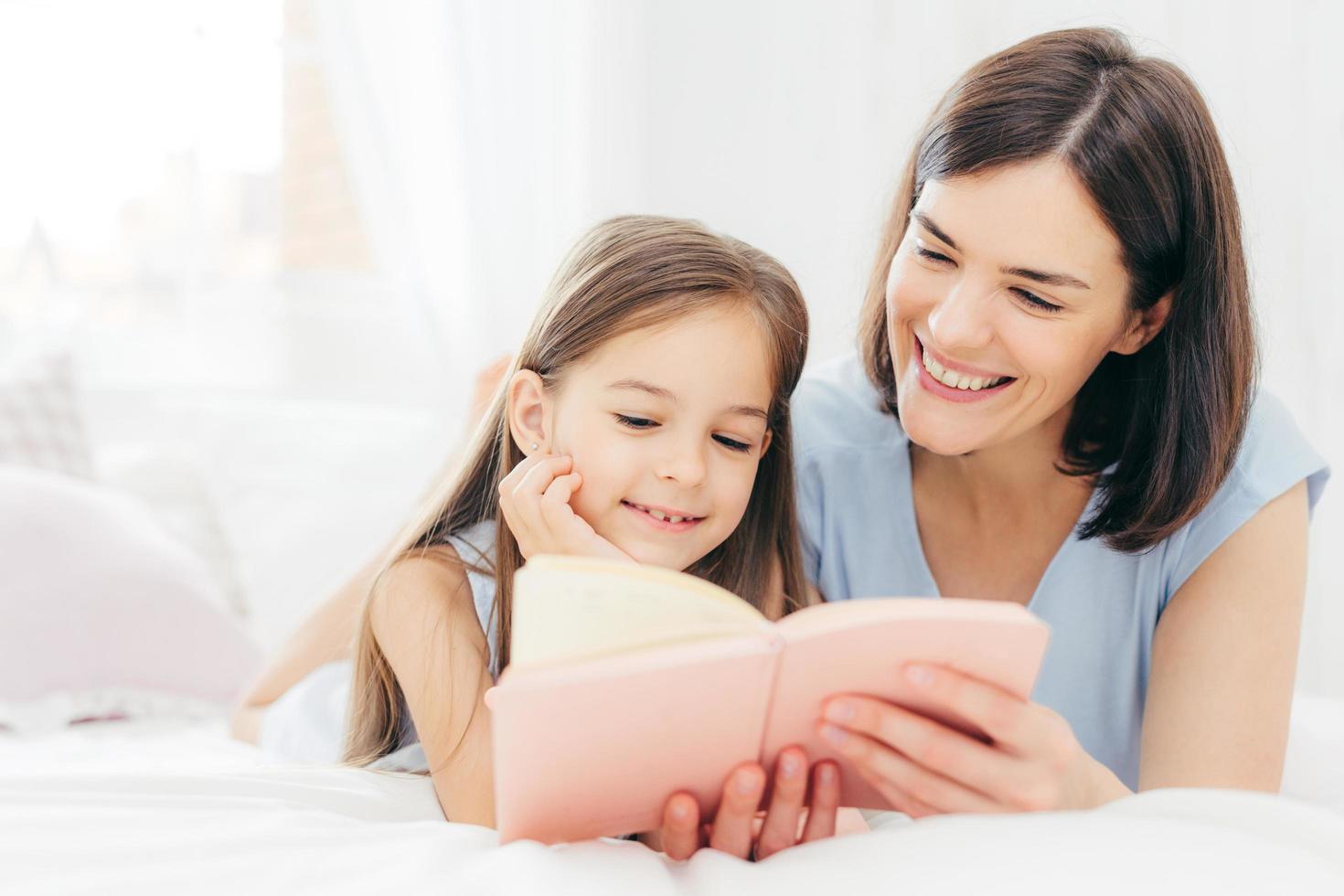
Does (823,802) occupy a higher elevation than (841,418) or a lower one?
lower

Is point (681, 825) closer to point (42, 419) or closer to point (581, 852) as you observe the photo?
point (581, 852)

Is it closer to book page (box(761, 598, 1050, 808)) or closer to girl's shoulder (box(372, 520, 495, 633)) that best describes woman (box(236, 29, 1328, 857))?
book page (box(761, 598, 1050, 808))

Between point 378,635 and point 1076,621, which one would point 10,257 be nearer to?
point 378,635

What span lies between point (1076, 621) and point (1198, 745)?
0.27m

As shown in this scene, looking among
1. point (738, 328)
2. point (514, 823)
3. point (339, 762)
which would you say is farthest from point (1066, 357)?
point (339, 762)

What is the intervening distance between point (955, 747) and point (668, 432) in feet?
1.64

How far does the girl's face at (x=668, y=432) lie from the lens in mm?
1297

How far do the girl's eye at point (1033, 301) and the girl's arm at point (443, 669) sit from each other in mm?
679

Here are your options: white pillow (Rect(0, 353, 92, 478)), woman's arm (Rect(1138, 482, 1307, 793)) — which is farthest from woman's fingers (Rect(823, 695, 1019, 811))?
white pillow (Rect(0, 353, 92, 478))

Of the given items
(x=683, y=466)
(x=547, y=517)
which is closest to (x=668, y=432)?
(x=683, y=466)

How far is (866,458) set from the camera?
169cm

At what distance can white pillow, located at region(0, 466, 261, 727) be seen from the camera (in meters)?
1.79

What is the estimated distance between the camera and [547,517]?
1.23 meters

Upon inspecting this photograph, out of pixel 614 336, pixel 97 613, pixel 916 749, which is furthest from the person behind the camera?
pixel 97 613
